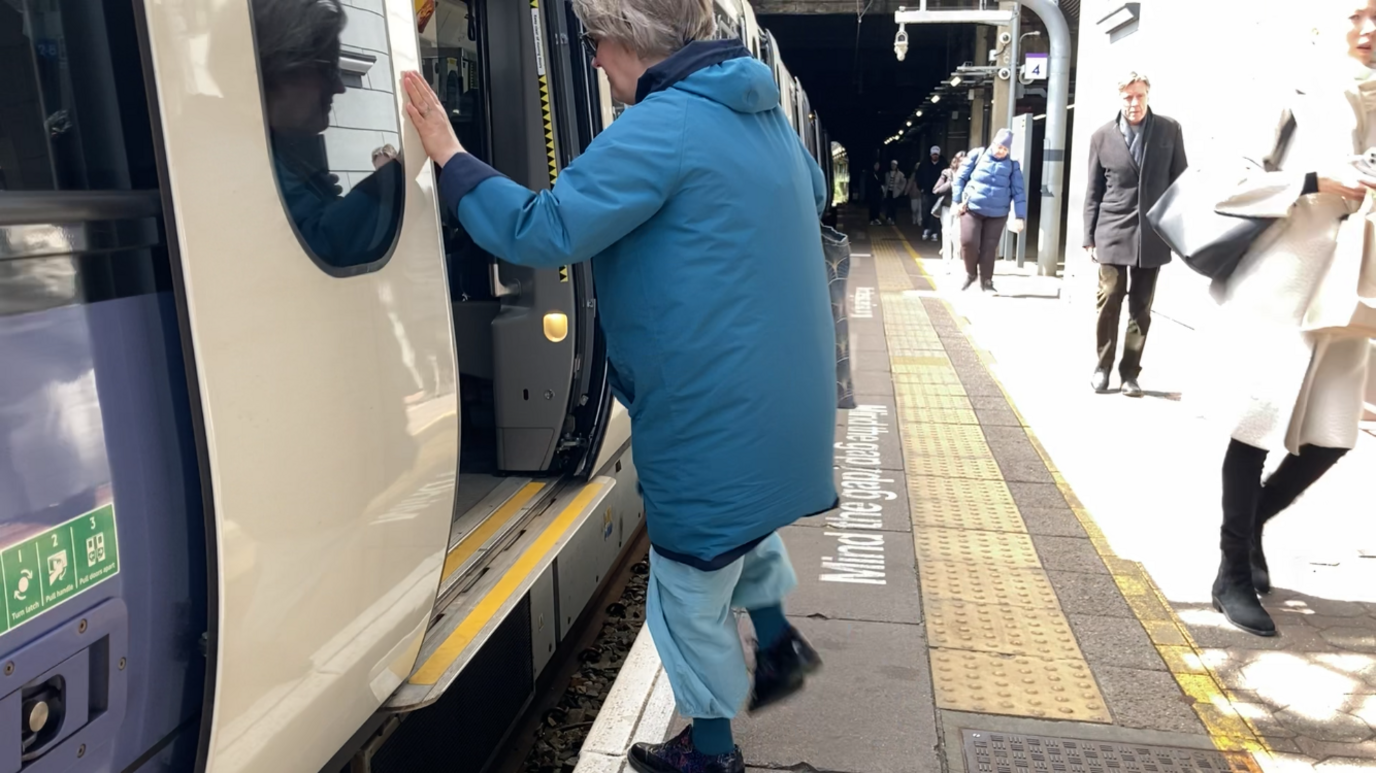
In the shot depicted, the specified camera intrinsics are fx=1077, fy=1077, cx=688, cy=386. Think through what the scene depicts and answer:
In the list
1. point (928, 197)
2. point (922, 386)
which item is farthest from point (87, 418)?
point (928, 197)

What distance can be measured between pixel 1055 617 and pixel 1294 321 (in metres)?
1.19

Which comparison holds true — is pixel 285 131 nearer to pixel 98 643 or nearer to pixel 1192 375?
pixel 98 643

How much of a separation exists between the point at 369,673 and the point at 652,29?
1.37 meters

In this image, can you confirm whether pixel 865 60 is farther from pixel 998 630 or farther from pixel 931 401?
pixel 998 630

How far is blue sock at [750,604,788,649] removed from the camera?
8.84ft

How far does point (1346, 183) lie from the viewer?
2947mm

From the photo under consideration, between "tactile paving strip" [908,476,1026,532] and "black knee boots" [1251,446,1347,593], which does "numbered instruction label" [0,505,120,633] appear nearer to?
"black knee boots" [1251,446,1347,593]

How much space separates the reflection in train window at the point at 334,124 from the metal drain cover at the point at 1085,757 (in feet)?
6.37

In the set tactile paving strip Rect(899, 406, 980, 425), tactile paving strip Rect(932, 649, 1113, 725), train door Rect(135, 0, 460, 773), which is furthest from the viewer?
tactile paving strip Rect(899, 406, 980, 425)

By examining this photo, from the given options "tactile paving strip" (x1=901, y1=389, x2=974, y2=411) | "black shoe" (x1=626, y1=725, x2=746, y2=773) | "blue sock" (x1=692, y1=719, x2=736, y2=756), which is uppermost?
"blue sock" (x1=692, y1=719, x2=736, y2=756)

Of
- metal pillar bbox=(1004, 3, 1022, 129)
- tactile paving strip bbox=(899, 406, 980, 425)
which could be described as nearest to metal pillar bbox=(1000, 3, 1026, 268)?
metal pillar bbox=(1004, 3, 1022, 129)

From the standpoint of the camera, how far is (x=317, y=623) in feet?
5.96

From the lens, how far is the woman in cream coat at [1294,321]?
3.01 meters

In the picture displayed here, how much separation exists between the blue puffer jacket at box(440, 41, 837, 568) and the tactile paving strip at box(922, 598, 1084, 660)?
136 centimetres
